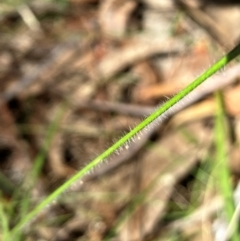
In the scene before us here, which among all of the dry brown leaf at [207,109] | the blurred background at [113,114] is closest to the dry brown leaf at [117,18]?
the blurred background at [113,114]

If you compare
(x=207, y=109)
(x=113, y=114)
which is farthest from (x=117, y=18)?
(x=207, y=109)

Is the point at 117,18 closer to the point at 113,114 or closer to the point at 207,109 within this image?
the point at 113,114

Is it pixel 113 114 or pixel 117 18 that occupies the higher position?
pixel 117 18

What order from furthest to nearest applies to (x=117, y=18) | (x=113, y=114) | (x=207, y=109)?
(x=117, y=18)
(x=113, y=114)
(x=207, y=109)

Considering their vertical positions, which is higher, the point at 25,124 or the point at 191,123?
the point at 25,124

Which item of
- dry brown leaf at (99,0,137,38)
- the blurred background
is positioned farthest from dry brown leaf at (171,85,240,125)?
dry brown leaf at (99,0,137,38)

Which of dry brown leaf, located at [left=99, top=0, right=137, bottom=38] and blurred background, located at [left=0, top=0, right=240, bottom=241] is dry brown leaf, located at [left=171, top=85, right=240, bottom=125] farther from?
dry brown leaf, located at [left=99, top=0, right=137, bottom=38]

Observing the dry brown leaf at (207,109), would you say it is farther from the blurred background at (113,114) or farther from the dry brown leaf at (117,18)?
the dry brown leaf at (117,18)

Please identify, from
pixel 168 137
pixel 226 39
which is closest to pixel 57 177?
pixel 168 137

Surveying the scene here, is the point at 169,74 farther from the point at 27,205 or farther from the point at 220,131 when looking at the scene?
the point at 27,205
